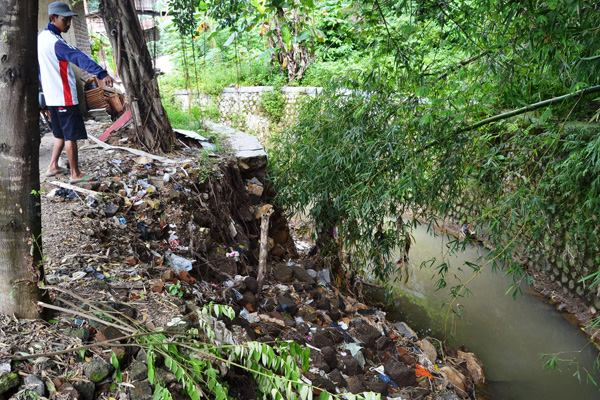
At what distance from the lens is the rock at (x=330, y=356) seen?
3.26 m

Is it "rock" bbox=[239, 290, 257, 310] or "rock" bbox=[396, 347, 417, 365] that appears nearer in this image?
"rock" bbox=[239, 290, 257, 310]

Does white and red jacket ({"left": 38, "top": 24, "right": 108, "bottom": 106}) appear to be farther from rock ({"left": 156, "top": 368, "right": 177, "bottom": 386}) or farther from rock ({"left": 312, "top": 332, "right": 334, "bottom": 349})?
rock ({"left": 312, "top": 332, "right": 334, "bottom": 349})

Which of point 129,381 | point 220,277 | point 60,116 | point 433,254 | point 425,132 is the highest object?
point 60,116

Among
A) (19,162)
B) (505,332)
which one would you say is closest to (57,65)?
(19,162)

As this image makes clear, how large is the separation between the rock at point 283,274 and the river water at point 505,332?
120 centimetres

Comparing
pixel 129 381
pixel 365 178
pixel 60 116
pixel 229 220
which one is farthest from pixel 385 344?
pixel 60 116

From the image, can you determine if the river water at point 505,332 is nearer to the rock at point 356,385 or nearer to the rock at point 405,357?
the rock at point 405,357

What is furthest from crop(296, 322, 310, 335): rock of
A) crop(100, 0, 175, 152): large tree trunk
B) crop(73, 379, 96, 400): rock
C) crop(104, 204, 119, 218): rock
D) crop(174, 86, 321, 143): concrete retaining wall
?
crop(174, 86, 321, 143): concrete retaining wall

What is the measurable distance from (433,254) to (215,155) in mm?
4169

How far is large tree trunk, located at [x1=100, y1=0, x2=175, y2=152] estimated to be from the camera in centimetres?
432

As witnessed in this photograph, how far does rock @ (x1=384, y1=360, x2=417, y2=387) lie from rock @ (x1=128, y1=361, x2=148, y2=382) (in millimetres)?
2299

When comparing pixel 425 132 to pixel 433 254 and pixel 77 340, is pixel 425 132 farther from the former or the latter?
pixel 433 254

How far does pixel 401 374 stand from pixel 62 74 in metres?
3.77

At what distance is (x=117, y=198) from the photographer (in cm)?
362
